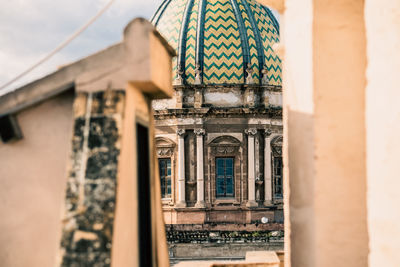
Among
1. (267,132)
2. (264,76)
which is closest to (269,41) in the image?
(264,76)

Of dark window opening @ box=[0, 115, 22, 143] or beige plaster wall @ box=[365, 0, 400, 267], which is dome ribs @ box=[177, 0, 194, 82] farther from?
beige plaster wall @ box=[365, 0, 400, 267]

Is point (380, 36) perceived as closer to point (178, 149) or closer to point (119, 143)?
point (119, 143)

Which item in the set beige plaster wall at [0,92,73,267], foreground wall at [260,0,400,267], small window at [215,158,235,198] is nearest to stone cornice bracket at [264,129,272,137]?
small window at [215,158,235,198]

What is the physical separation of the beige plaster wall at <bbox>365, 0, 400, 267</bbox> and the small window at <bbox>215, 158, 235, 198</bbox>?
2000cm

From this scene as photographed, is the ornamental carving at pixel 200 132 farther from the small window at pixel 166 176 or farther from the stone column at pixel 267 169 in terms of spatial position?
the stone column at pixel 267 169

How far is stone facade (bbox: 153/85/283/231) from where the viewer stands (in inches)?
944

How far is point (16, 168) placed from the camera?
4621 millimetres

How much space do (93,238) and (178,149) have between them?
67.2ft

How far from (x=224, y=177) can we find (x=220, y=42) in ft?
24.8

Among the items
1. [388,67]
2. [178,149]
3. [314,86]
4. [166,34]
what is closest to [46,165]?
[314,86]

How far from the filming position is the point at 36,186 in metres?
4.54

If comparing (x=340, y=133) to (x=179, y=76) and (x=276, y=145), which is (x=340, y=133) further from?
(x=179, y=76)

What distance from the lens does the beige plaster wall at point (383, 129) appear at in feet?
13.2

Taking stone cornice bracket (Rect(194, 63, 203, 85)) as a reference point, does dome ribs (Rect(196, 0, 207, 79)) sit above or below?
above
